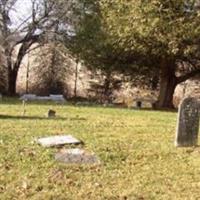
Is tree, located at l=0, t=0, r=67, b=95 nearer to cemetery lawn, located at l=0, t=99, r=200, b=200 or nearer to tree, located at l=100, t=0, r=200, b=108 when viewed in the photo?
tree, located at l=100, t=0, r=200, b=108

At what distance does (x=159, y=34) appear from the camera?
22.0 metres

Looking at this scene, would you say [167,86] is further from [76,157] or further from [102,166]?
[102,166]

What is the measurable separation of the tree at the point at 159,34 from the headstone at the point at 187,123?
33.1ft

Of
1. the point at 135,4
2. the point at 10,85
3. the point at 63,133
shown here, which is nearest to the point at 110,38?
the point at 135,4

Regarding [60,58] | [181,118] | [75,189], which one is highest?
[60,58]

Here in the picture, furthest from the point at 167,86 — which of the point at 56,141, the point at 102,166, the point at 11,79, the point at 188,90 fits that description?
the point at 102,166

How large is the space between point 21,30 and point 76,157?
66.5 ft

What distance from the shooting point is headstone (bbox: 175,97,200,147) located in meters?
11.6

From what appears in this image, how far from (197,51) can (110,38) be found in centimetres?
368

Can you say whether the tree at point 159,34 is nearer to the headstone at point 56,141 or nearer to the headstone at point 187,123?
the headstone at point 187,123

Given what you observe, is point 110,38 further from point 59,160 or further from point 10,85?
point 59,160

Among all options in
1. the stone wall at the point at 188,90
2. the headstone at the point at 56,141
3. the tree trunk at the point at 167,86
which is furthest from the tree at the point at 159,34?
the headstone at the point at 56,141

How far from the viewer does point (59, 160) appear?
972 cm

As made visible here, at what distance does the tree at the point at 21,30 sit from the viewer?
28781mm
